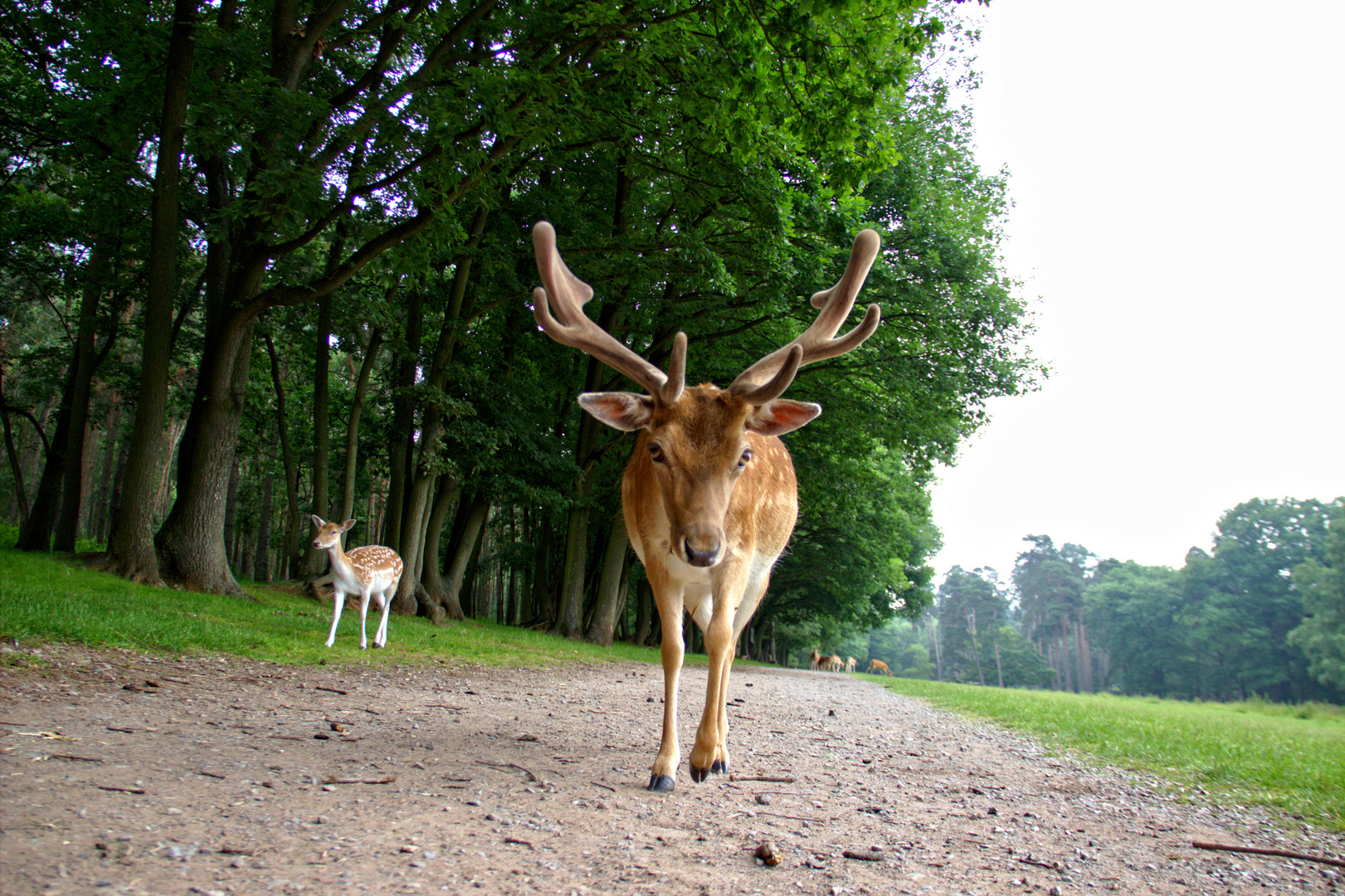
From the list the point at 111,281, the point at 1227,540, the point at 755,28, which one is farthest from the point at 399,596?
the point at 1227,540

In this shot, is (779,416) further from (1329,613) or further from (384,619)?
(1329,613)

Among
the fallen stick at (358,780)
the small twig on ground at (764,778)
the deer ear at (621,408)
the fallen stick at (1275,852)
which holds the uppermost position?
the deer ear at (621,408)

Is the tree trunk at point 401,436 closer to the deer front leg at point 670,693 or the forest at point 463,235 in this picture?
the forest at point 463,235

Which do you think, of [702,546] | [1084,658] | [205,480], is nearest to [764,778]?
[702,546]

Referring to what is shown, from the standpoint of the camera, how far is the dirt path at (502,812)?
7.73 ft

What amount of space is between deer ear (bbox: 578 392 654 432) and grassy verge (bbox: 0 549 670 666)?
5.10 meters

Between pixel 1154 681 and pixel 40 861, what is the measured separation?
79.4 metres

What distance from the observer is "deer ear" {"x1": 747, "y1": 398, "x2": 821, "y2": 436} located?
14.3 ft

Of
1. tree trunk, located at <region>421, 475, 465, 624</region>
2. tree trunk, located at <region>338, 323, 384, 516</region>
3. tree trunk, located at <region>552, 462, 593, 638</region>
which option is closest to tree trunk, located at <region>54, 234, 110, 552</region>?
tree trunk, located at <region>338, 323, 384, 516</region>

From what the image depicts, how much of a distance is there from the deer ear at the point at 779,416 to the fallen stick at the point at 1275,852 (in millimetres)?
2623

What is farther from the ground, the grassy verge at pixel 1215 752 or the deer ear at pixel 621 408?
the deer ear at pixel 621 408

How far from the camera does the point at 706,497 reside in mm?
3871

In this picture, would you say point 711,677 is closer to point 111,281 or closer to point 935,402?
point 935,402

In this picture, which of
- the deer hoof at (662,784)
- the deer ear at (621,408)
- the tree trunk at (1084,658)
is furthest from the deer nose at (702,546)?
the tree trunk at (1084,658)
